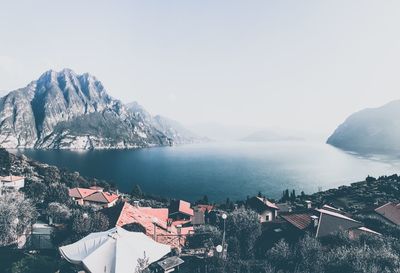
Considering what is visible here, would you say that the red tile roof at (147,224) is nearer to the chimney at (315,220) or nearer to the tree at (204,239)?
the tree at (204,239)

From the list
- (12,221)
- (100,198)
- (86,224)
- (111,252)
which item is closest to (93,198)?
(100,198)

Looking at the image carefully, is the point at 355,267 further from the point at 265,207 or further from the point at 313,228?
the point at 265,207

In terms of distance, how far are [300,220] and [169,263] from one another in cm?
1890

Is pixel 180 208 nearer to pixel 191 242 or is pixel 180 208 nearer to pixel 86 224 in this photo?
pixel 191 242

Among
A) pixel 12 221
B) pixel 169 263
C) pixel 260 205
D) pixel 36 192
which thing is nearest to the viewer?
pixel 169 263

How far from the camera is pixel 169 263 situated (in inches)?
1059

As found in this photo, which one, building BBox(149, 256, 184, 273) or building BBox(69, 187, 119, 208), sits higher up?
building BBox(149, 256, 184, 273)

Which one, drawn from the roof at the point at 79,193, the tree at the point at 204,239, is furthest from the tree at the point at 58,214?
the roof at the point at 79,193

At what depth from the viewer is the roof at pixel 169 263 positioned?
86.3ft

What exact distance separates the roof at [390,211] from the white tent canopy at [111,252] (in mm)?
40428

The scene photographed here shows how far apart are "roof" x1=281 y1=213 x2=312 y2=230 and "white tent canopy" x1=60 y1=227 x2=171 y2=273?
803 inches

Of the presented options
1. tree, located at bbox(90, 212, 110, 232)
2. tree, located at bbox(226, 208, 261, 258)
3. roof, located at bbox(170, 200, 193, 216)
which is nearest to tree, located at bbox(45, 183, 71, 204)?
roof, located at bbox(170, 200, 193, 216)

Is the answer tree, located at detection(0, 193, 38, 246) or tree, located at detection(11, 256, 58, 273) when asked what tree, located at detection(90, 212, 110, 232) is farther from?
tree, located at detection(0, 193, 38, 246)

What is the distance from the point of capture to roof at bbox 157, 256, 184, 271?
26.3 meters
